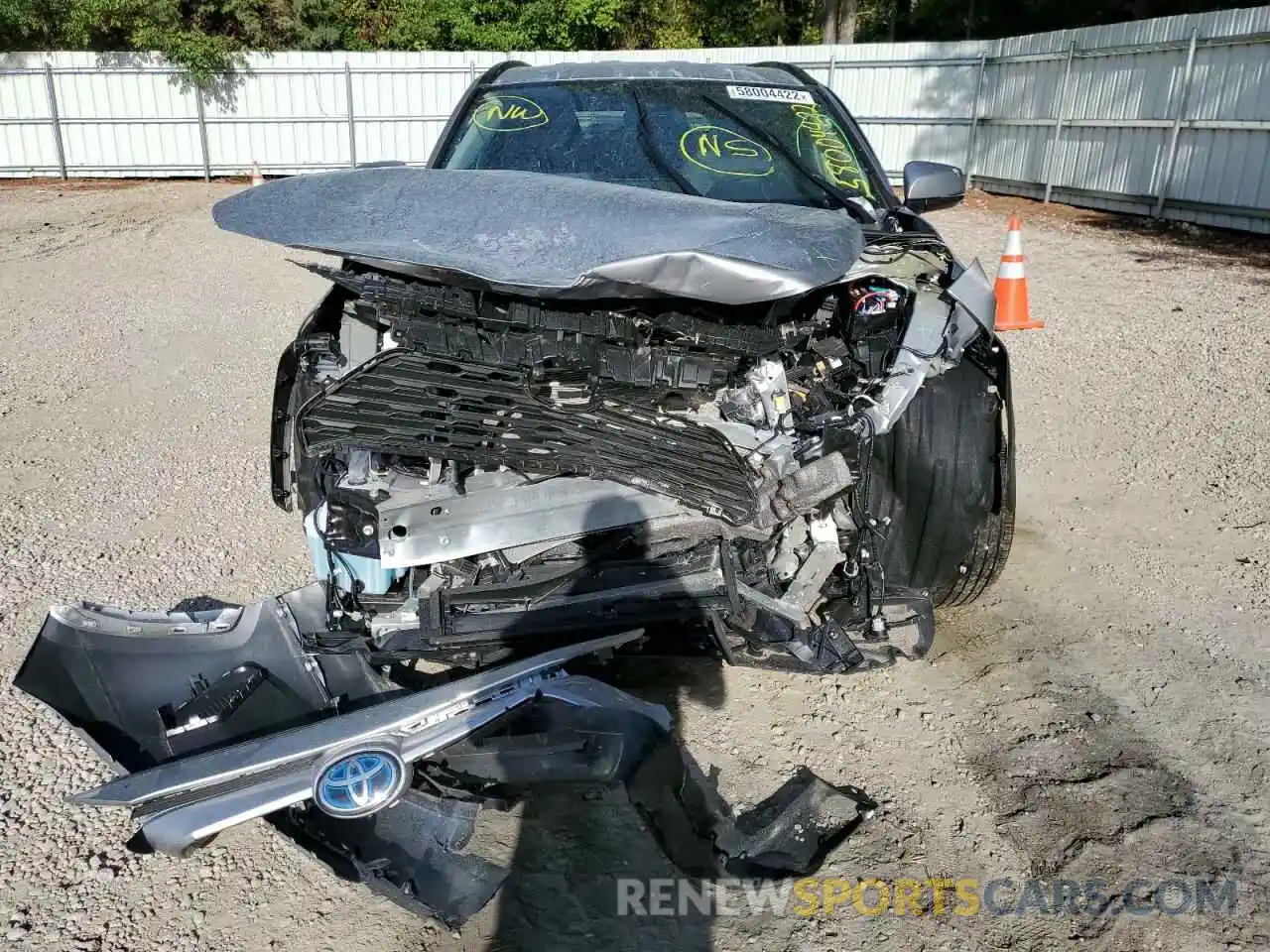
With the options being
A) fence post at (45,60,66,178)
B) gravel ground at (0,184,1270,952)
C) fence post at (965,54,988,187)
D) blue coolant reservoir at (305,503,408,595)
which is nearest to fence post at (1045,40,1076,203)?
fence post at (965,54,988,187)

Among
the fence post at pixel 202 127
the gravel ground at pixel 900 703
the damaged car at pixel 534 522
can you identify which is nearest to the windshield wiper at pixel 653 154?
the damaged car at pixel 534 522

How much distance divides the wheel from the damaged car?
27 mm

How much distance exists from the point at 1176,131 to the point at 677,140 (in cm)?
1077

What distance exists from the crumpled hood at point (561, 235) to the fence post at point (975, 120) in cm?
1465

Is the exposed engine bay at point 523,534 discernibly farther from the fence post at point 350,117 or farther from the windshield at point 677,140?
the fence post at point 350,117

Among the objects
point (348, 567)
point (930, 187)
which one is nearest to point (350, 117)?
point (930, 187)

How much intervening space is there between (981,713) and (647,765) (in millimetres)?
1320

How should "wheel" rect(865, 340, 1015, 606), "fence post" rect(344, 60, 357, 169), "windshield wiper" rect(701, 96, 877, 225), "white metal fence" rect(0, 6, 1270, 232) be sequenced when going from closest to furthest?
"wheel" rect(865, 340, 1015, 606) → "windshield wiper" rect(701, 96, 877, 225) → "white metal fence" rect(0, 6, 1270, 232) → "fence post" rect(344, 60, 357, 169)

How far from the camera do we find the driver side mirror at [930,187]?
3.85 meters

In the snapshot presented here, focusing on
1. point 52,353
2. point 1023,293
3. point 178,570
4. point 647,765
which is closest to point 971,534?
point 647,765

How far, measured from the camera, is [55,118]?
16672 millimetres

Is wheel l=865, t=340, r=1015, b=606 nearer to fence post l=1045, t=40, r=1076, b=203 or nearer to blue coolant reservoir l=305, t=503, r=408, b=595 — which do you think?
blue coolant reservoir l=305, t=503, r=408, b=595

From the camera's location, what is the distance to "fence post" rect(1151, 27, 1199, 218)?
1161cm

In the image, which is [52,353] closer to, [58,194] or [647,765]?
[647,765]
